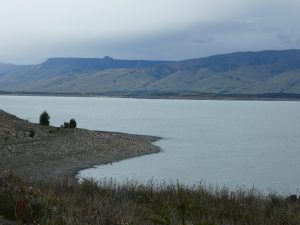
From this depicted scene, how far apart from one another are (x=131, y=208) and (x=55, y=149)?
27.3 meters

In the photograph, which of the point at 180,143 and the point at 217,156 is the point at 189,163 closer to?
the point at 217,156

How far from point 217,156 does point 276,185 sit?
52.0 feet

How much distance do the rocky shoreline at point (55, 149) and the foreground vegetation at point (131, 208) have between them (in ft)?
46.8

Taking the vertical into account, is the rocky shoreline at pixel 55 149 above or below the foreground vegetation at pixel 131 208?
below

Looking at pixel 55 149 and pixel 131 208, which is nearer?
pixel 131 208

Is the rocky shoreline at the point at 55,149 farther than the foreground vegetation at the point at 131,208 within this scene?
Yes

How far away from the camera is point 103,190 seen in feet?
37.8

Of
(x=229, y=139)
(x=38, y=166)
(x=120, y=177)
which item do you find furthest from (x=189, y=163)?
(x=229, y=139)

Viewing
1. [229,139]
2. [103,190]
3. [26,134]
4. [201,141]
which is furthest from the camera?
[229,139]

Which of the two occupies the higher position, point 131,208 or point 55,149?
point 131,208

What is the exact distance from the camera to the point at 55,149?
3519 centimetres

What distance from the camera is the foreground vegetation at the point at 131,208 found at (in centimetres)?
659

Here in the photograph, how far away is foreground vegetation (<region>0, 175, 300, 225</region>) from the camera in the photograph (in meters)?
6.59

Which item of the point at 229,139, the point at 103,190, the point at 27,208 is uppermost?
the point at 27,208
